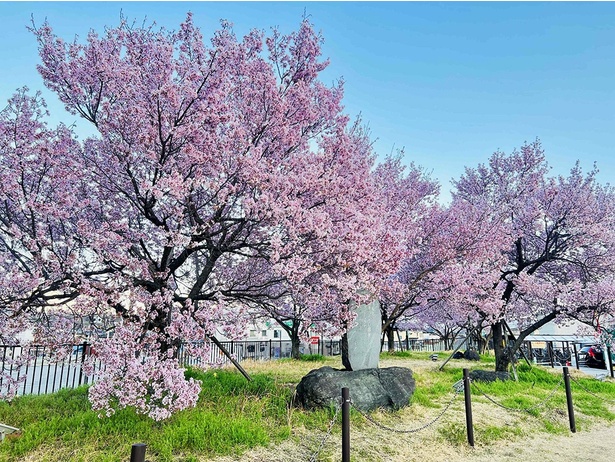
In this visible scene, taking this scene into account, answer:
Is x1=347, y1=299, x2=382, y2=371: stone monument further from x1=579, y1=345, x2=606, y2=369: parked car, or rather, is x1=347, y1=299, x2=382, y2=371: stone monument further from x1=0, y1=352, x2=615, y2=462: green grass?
x1=579, y1=345, x2=606, y2=369: parked car

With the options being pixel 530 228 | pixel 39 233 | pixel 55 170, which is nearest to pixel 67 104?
pixel 55 170

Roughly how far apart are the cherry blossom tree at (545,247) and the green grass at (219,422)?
2838 millimetres

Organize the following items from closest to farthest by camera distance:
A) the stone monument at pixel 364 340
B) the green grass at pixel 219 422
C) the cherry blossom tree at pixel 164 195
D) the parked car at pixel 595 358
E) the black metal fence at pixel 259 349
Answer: the green grass at pixel 219 422, the cherry blossom tree at pixel 164 195, the stone monument at pixel 364 340, the black metal fence at pixel 259 349, the parked car at pixel 595 358

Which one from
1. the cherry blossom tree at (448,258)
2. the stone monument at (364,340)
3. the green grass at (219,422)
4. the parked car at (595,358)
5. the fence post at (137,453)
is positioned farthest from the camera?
the parked car at (595,358)

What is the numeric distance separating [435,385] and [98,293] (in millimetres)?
8271

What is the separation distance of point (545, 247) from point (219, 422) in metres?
12.0

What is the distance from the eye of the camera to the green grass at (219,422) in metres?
4.99

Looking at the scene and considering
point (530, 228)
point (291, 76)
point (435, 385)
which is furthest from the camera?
point (530, 228)

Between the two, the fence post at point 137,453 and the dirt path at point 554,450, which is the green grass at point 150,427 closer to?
the fence post at point 137,453

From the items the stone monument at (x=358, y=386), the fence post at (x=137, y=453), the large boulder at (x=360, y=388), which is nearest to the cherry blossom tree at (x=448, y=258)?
the stone monument at (x=358, y=386)

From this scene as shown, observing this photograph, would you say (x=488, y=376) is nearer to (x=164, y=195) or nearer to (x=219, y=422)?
(x=219, y=422)

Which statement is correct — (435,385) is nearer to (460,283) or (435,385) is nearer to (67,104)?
(460,283)

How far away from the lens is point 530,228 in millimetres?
13688

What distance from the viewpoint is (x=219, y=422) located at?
582 centimetres
